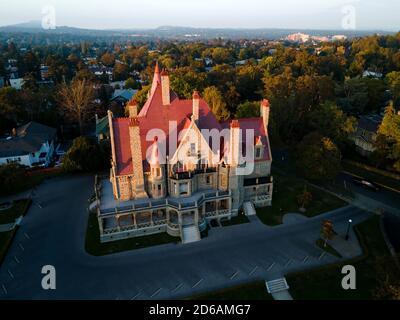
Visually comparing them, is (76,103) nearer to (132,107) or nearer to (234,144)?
(132,107)

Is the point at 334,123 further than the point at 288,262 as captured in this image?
Yes

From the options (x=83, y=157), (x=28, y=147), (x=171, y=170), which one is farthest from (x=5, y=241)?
(x=28, y=147)

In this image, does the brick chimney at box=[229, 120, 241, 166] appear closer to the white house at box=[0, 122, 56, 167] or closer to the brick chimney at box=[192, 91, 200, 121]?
the brick chimney at box=[192, 91, 200, 121]

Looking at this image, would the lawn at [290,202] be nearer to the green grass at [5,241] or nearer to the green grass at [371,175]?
the green grass at [371,175]

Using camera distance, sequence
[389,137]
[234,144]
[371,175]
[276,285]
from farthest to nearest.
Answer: [389,137], [371,175], [234,144], [276,285]

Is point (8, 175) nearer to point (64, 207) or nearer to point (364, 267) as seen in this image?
point (64, 207)

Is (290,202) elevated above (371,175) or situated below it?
below

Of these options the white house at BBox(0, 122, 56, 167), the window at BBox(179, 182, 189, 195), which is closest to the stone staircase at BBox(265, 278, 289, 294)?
the window at BBox(179, 182, 189, 195)
